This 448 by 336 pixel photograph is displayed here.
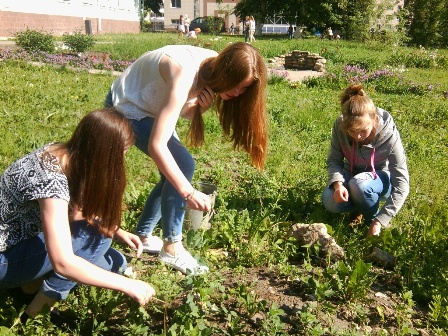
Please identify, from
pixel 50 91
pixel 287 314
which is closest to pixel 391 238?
pixel 287 314

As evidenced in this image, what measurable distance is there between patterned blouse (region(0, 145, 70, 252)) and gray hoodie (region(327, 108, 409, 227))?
2.07m

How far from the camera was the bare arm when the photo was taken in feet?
5.60

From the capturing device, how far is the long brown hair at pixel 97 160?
1.81 m

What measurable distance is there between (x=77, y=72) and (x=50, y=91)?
2.49 m

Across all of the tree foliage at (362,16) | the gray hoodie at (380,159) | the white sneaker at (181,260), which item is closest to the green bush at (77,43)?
the gray hoodie at (380,159)

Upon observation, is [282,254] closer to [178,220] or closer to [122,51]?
[178,220]

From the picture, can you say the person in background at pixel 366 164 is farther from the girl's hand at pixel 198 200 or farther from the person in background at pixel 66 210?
the person in background at pixel 66 210

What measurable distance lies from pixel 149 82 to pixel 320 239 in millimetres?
1346

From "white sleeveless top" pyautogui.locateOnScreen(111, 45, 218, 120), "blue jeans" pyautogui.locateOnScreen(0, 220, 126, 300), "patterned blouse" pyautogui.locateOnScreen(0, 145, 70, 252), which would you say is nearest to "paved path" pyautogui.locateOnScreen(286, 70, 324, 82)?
"white sleeveless top" pyautogui.locateOnScreen(111, 45, 218, 120)

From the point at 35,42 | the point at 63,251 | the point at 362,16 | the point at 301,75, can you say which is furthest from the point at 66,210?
the point at 362,16

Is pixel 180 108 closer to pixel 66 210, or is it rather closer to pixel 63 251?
pixel 66 210

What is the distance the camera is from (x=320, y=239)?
2785 millimetres

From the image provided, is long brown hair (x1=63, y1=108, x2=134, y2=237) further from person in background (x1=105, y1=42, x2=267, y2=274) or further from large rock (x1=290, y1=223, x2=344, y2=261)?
large rock (x1=290, y1=223, x2=344, y2=261)

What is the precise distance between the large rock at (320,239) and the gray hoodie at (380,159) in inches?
19.6
